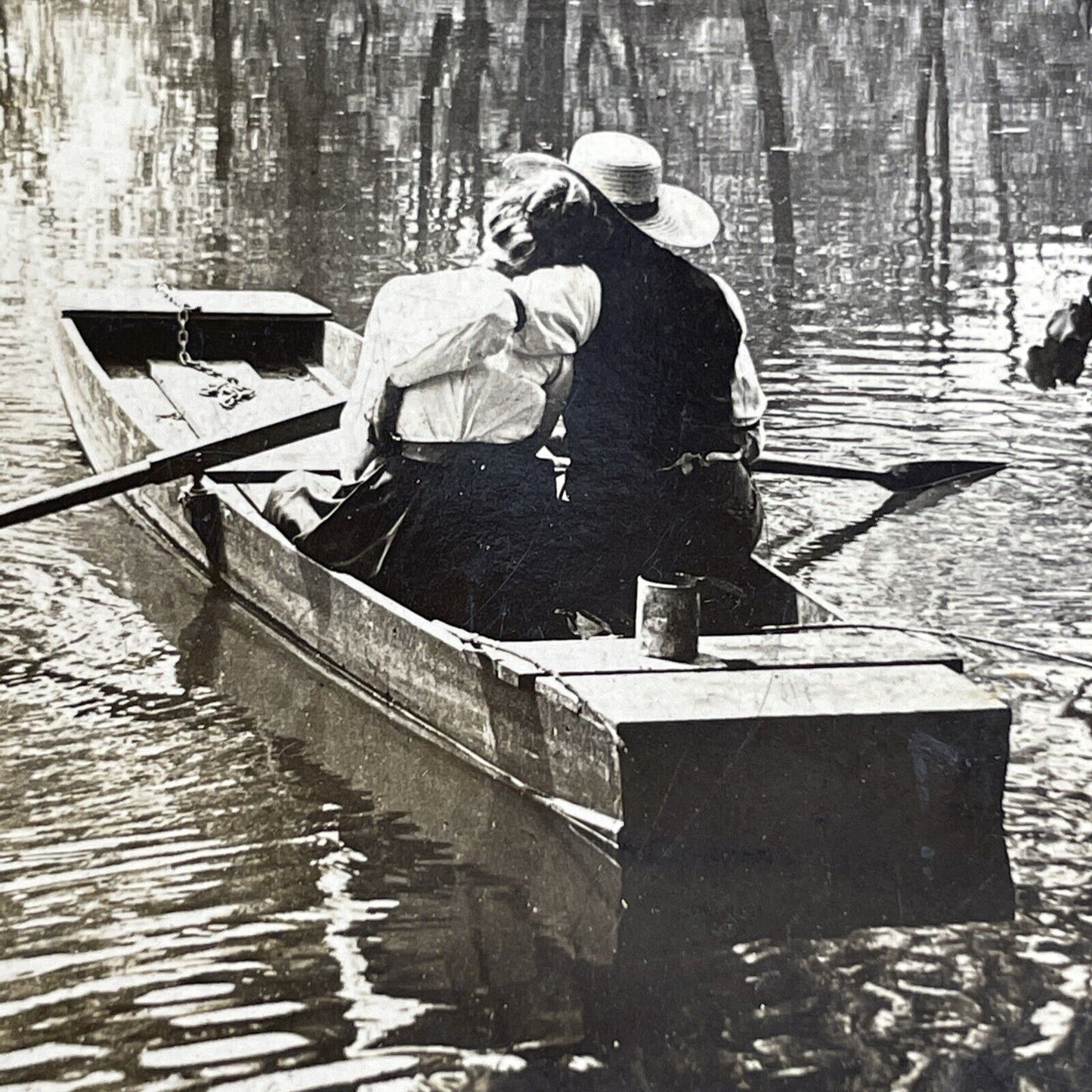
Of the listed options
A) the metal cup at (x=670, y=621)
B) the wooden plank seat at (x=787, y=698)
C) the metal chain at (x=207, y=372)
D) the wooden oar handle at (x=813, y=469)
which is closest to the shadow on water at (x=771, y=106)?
the wooden oar handle at (x=813, y=469)

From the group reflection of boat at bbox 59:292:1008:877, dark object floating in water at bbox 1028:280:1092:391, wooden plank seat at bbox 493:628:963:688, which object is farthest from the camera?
wooden plank seat at bbox 493:628:963:688

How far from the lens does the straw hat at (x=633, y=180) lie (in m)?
Answer: 3.60

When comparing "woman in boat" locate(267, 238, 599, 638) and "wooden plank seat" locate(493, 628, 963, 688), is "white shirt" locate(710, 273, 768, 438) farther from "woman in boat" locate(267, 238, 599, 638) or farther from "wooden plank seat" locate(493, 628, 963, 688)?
"wooden plank seat" locate(493, 628, 963, 688)

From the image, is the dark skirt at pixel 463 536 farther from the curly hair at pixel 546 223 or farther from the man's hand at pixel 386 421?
the curly hair at pixel 546 223

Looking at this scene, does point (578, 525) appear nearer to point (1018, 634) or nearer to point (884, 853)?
point (884, 853)

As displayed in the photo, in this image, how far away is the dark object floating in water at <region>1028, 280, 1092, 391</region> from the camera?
6.05 ft

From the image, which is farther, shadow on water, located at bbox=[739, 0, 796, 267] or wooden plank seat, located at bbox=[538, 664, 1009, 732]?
shadow on water, located at bbox=[739, 0, 796, 267]

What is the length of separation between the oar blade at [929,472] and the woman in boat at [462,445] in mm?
1939

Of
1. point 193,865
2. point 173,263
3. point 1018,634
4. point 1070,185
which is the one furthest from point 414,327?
point 173,263

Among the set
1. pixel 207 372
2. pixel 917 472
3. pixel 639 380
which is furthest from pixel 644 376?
pixel 207 372

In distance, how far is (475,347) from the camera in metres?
3.71

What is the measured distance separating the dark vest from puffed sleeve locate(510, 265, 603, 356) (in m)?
0.02

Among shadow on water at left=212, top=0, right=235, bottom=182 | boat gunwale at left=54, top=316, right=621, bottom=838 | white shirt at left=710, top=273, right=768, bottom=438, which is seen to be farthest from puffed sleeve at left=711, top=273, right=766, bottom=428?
shadow on water at left=212, top=0, right=235, bottom=182

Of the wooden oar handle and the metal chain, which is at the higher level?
the metal chain
